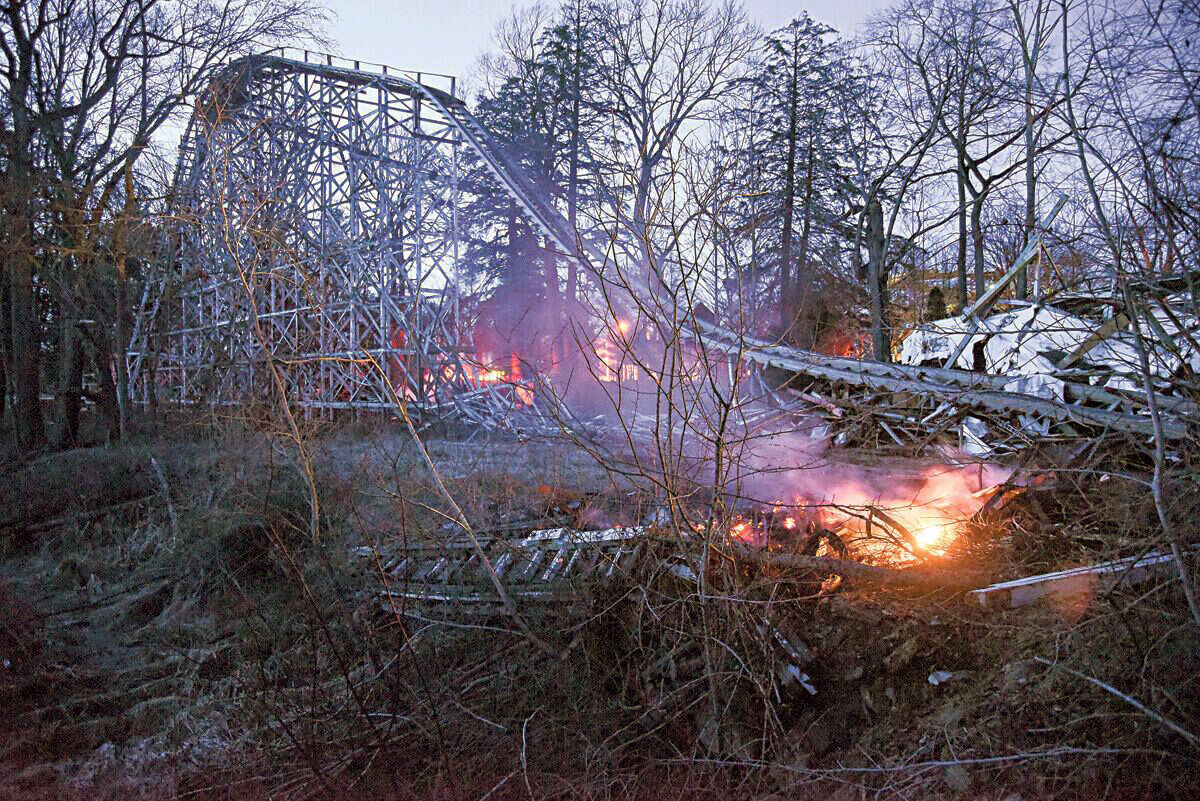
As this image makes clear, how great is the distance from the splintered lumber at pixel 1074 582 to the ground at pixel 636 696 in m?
0.08

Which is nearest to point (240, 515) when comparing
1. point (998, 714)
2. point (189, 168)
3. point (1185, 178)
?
point (998, 714)

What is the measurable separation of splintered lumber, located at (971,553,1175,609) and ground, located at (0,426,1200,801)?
84 mm

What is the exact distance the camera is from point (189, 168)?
570 inches

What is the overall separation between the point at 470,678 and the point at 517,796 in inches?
39.3

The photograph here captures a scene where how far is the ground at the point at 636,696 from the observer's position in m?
3.04

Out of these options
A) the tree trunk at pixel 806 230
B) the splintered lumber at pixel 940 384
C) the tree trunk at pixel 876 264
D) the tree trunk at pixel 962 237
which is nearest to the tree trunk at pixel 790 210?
the tree trunk at pixel 806 230

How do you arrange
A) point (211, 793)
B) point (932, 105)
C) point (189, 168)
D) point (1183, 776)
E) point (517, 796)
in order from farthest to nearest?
point (932, 105) < point (189, 168) < point (211, 793) < point (517, 796) < point (1183, 776)

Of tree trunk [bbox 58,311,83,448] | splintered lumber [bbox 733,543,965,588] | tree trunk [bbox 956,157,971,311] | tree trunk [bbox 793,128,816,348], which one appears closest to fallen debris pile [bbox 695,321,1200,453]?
splintered lumber [bbox 733,543,965,588]

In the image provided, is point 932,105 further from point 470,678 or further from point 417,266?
point 470,678

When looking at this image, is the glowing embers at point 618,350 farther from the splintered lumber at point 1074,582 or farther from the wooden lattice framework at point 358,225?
the wooden lattice framework at point 358,225

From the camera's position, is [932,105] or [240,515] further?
[932,105]

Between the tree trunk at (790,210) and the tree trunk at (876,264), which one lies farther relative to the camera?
the tree trunk at (790,210)

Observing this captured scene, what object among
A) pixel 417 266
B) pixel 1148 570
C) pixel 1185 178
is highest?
pixel 417 266

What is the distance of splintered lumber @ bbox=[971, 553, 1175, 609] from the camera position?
3.45m
